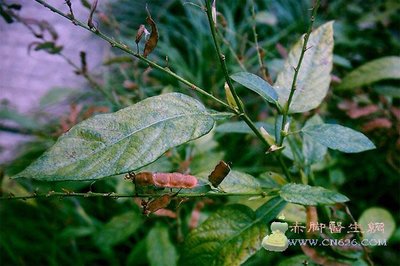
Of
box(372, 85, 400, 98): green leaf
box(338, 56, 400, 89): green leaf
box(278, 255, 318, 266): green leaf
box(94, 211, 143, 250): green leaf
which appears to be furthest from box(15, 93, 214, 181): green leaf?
box(372, 85, 400, 98): green leaf

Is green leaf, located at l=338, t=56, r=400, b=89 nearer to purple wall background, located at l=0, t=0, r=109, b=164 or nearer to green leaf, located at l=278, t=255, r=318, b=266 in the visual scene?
green leaf, located at l=278, t=255, r=318, b=266

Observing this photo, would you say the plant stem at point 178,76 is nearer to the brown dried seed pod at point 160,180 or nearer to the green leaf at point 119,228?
the brown dried seed pod at point 160,180

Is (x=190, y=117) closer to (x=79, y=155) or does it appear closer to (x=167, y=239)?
(x=79, y=155)

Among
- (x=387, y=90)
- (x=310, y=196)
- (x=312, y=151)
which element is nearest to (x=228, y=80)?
(x=310, y=196)

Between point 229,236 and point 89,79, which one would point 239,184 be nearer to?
point 229,236

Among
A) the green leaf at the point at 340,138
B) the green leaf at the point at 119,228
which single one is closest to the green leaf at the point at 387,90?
the green leaf at the point at 340,138

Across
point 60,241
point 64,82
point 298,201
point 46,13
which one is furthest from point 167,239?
point 46,13
